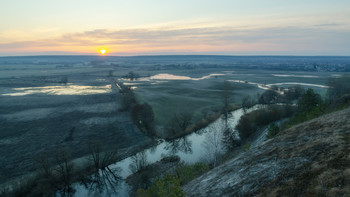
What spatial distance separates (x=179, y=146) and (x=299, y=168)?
92.6 ft

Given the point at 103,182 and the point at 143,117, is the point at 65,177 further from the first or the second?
the point at 143,117

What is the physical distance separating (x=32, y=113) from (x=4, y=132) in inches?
510

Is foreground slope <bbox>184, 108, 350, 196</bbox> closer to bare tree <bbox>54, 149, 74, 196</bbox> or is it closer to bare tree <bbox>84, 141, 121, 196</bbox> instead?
bare tree <bbox>84, 141, 121, 196</bbox>

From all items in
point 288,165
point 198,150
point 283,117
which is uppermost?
point 288,165

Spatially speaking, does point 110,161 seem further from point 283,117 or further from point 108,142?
point 283,117

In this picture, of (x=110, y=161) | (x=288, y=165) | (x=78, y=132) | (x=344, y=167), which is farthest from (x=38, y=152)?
(x=344, y=167)

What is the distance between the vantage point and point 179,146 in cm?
3678

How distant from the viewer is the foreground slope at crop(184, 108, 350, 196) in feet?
26.1

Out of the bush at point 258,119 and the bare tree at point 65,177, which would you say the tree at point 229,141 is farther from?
the bare tree at point 65,177

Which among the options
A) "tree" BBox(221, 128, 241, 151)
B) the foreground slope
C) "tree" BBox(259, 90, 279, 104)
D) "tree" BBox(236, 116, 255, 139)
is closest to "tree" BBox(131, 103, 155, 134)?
"tree" BBox(221, 128, 241, 151)

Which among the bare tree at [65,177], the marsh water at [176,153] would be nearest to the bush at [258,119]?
the marsh water at [176,153]

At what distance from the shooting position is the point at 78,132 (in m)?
39.8

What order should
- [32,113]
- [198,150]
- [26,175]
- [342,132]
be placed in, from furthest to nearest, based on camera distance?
[32,113], [198,150], [26,175], [342,132]

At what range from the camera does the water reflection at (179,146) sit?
34.9 meters
